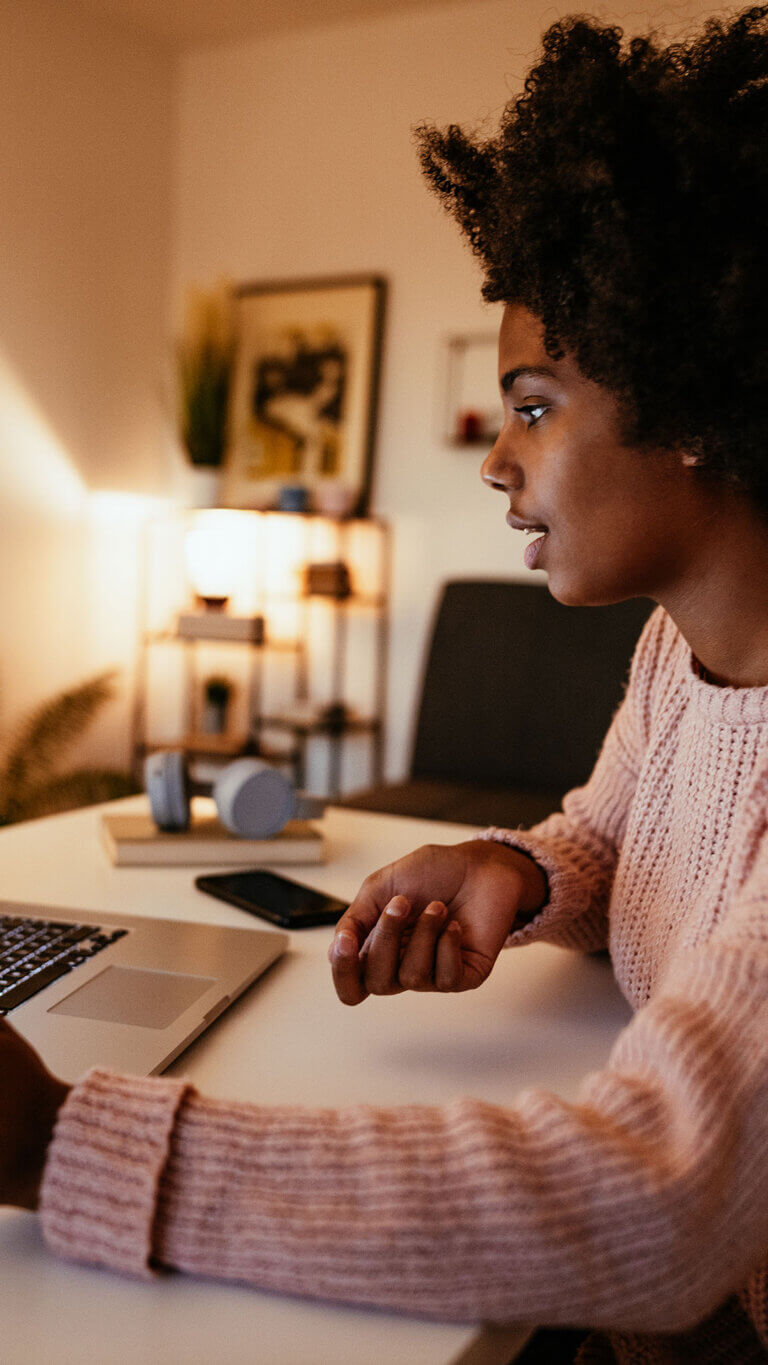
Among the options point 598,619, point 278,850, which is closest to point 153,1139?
point 278,850

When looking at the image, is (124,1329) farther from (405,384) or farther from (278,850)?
(405,384)

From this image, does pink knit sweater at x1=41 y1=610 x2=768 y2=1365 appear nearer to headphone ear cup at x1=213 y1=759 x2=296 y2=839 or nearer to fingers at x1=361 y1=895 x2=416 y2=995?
fingers at x1=361 y1=895 x2=416 y2=995

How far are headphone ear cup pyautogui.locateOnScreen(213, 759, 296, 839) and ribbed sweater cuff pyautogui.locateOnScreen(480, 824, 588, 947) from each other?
279mm

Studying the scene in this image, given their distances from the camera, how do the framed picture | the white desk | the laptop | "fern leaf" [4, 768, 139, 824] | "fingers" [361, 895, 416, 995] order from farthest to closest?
the framed picture
"fern leaf" [4, 768, 139, 824]
"fingers" [361, 895, 416, 995]
the laptop
the white desk

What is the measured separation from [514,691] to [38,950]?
229cm

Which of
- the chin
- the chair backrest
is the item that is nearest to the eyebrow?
the chin

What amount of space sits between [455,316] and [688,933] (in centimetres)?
307

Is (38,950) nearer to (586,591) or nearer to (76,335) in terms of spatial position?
(586,591)

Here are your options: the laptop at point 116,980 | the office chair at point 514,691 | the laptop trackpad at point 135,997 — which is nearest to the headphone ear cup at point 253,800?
the laptop at point 116,980

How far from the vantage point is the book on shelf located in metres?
1.16

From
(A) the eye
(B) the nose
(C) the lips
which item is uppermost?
(A) the eye

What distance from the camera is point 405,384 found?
364 centimetres

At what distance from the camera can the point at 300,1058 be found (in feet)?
2.32

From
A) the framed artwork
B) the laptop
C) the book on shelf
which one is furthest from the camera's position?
the framed artwork
